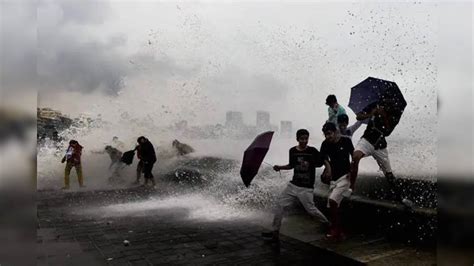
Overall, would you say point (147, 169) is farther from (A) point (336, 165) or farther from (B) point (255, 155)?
(A) point (336, 165)

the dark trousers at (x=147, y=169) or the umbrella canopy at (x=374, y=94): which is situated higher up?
the umbrella canopy at (x=374, y=94)

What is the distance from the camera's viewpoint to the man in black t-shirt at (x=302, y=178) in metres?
4.77

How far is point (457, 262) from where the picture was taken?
192cm

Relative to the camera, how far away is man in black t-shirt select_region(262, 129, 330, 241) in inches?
188

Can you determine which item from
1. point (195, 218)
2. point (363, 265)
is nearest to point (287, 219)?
point (195, 218)

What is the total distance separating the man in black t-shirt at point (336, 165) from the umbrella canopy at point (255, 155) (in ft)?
3.60

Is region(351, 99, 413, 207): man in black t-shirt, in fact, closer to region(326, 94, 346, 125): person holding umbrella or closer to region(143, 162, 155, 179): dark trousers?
region(326, 94, 346, 125): person holding umbrella

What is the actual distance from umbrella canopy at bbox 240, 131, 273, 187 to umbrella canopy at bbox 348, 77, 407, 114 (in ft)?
4.56

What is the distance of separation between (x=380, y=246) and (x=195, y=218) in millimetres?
3128

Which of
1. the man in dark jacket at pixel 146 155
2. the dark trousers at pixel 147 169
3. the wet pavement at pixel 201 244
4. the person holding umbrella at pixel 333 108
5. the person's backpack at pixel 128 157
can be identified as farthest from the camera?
the person's backpack at pixel 128 157

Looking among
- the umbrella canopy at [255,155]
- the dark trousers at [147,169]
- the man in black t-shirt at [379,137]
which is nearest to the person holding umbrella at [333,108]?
the man in black t-shirt at [379,137]

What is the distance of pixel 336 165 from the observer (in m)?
4.85

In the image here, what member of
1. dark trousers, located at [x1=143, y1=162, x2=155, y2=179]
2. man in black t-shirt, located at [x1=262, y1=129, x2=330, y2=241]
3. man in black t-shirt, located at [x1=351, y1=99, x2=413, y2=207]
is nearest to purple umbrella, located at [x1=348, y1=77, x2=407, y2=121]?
man in black t-shirt, located at [x1=351, y1=99, x2=413, y2=207]

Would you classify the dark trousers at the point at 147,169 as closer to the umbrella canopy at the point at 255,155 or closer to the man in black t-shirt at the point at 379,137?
the umbrella canopy at the point at 255,155
